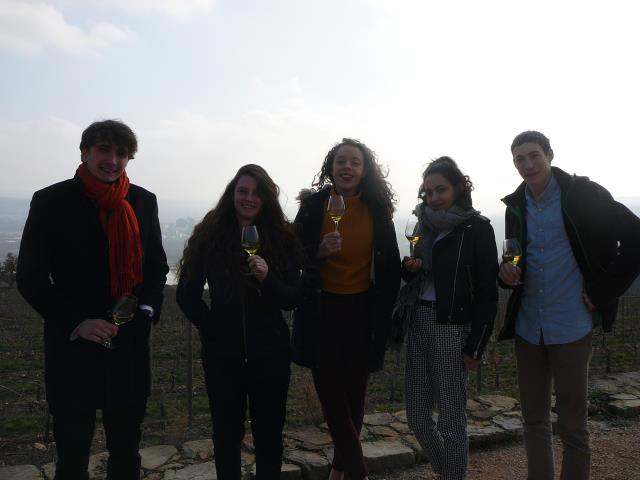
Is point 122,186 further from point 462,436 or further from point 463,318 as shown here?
point 462,436

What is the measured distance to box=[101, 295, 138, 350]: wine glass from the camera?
261 centimetres

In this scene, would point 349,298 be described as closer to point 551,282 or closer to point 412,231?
point 412,231

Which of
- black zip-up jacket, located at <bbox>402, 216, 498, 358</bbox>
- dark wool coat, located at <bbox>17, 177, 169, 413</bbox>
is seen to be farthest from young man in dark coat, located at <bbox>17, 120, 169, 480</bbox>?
black zip-up jacket, located at <bbox>402, 216, 498, 358</bbox>

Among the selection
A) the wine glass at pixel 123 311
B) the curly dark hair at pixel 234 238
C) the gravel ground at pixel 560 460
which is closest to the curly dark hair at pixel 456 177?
the curly dark hair at pixel 234 238

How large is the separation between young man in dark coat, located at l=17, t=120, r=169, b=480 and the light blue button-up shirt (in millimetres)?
2247

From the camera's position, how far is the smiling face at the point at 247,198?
302cm

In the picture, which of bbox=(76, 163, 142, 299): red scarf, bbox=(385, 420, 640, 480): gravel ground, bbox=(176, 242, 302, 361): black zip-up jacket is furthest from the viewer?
bbox=(385, 420, 640, 480): gravel ground

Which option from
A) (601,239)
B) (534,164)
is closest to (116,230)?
(534,164)

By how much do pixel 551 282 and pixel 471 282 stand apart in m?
0.50

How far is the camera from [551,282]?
3109mm

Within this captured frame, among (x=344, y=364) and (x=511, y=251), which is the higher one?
(x=511, y=251)

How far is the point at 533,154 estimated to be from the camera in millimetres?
3117

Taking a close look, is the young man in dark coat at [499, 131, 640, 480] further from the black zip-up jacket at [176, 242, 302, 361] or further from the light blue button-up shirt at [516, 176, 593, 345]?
the black zip-up jacket at [176, 242, 302, 361]

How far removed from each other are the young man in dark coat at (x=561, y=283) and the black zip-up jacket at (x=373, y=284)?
0.68m
